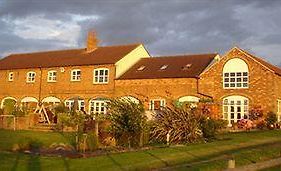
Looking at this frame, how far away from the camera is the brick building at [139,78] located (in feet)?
125

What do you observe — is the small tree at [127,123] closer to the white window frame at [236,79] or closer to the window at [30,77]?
the white window frame at [236,79]

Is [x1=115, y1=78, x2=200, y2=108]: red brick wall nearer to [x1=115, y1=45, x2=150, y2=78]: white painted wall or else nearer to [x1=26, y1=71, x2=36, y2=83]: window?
[x1=115, y1=45, x2=150, y2=78]: white painted wall

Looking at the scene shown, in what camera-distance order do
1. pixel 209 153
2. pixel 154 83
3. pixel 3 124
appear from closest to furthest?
pixel 209 153 → pixel 3 124 → pixel 154 83

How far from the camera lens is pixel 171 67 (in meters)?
44.0

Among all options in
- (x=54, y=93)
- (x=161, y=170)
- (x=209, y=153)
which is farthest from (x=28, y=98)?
(x=161, y=170)

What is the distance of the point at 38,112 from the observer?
3731 cm

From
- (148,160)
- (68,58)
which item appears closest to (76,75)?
(68,58)

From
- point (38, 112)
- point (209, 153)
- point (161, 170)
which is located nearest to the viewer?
point (161, 170)

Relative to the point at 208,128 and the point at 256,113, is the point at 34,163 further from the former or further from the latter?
the point at 256,113

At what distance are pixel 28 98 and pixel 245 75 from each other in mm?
26065

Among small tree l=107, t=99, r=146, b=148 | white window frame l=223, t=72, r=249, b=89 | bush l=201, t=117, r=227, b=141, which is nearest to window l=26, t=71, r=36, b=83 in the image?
white window frame l=223, t=72, r=249, b=89

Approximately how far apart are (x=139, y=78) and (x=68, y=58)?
11.4 m

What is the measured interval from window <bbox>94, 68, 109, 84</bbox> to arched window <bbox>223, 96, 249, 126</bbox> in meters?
13.4

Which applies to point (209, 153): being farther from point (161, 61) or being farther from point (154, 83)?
point (161, 61)
